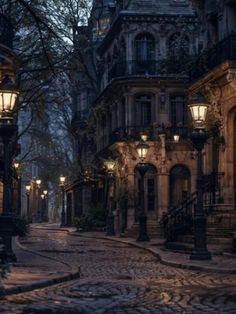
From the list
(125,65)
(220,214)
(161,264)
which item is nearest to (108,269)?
(161,264)

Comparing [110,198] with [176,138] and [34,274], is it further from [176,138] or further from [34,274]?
[34,274]

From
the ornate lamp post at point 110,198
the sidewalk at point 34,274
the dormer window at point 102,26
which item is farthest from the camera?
the dormer window at point 102,26

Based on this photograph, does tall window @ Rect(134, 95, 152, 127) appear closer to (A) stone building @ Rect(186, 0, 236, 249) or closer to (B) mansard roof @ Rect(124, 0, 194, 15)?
(B) mansard roof @ Rect(124, 0, 194, 15)

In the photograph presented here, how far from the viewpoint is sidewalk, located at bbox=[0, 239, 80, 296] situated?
42.2 feet

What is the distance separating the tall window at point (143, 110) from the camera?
43062 millimetres

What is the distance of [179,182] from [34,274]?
27.8 metres

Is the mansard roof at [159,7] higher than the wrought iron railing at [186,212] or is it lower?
higher

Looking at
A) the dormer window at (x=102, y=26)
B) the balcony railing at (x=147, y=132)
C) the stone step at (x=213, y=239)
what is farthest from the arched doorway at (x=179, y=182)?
the dormer window at (x=102, y=26)

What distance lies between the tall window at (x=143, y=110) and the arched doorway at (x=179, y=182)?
3.35 metres

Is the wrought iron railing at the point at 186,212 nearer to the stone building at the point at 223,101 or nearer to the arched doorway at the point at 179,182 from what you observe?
the stone building at the point at 223,101

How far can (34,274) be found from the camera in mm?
15219

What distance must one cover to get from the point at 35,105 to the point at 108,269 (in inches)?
550

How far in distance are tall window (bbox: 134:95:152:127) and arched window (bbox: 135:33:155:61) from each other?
273 centimetres

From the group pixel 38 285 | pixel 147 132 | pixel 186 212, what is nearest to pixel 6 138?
pixel 38 285
